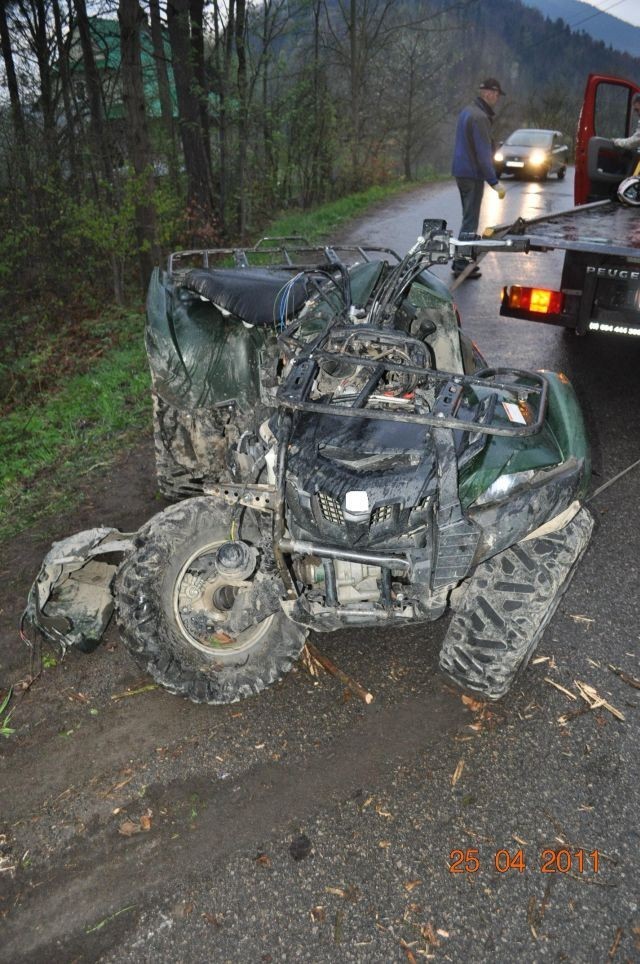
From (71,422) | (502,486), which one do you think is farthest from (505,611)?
(71,422)

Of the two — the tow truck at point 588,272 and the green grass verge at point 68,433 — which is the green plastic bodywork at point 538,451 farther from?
the green grass verge at point 68,433

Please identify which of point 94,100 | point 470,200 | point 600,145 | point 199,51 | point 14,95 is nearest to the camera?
point 600,145

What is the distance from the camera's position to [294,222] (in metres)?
14.9

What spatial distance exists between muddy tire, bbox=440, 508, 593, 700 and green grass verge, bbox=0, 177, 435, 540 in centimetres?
298

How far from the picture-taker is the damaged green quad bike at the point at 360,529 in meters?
2.61

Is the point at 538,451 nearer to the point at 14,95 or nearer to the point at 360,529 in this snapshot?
the point at 360,529

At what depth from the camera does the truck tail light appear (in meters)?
5.75

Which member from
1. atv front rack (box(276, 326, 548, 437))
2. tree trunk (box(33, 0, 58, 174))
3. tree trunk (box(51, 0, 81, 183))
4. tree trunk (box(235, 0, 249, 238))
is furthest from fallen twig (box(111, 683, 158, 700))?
tree trunk (box(235, 0, 249, 238))

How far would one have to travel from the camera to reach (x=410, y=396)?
2926mm

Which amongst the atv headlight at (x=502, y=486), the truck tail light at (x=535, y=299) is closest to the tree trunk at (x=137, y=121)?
the truck tail light at (x=535, y=299)

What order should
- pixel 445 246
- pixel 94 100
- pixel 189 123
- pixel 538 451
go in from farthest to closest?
pixel 94 100 → pixel 189 123 → pixel 445 246 → pixel 538 451

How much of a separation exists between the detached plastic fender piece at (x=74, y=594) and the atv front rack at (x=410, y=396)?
3.75 feet

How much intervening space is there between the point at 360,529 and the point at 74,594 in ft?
5.63
